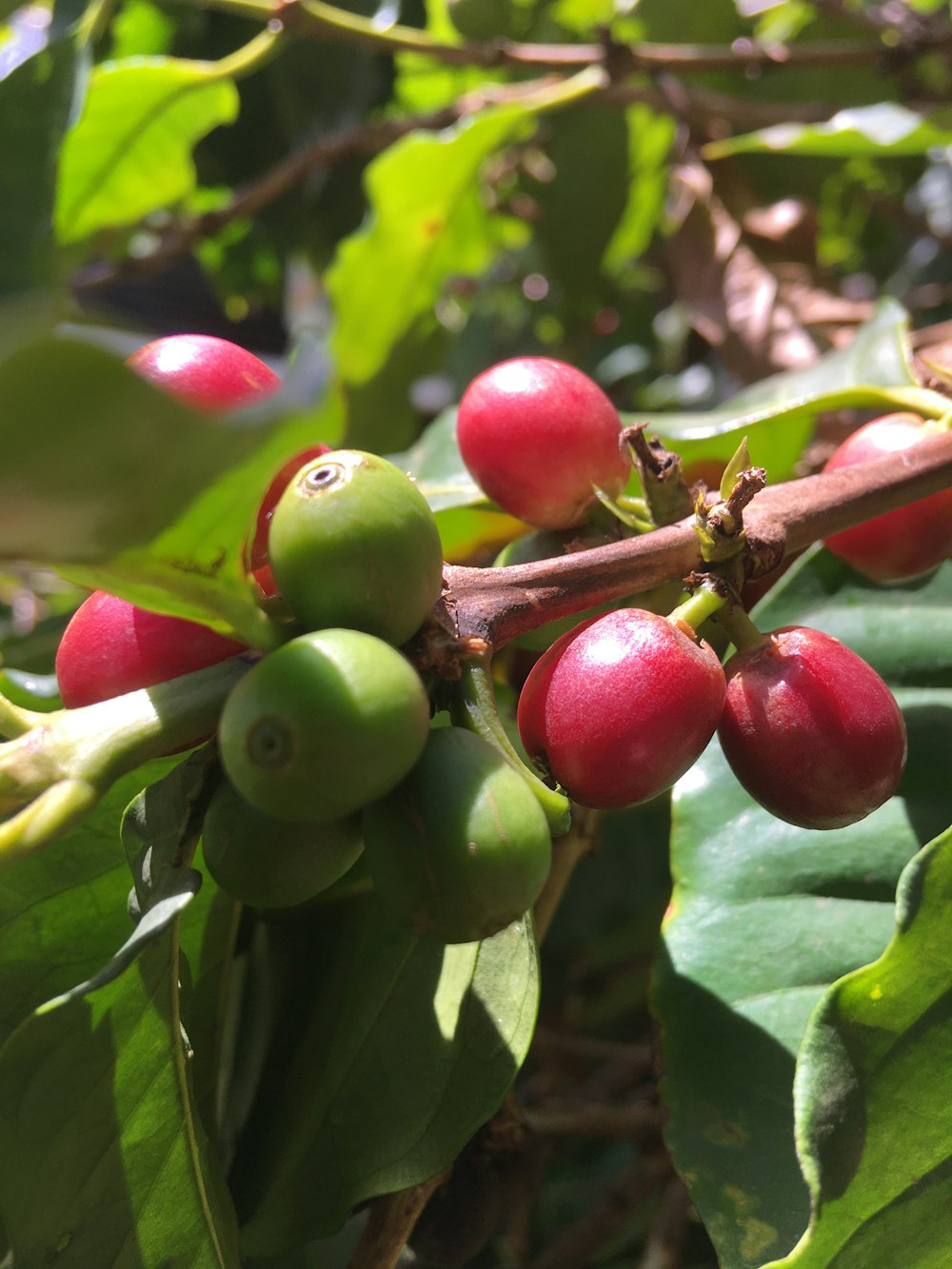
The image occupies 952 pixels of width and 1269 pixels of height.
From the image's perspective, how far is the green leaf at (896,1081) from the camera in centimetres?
82

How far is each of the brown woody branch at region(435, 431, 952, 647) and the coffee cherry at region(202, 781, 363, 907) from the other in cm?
18

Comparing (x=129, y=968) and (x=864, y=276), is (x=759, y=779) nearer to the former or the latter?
(x=129, y=968)

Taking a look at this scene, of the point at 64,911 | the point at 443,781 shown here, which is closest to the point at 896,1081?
the point at 443,781

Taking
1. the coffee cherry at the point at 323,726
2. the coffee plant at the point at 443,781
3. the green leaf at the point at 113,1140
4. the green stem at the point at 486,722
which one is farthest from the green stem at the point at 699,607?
the green leaf at the point at 113,1140

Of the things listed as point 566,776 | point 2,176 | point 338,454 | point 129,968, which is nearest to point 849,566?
point 566,776

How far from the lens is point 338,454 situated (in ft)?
2.44

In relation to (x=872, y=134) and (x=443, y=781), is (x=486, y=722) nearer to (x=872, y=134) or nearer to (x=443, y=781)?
(x=443, y=781)

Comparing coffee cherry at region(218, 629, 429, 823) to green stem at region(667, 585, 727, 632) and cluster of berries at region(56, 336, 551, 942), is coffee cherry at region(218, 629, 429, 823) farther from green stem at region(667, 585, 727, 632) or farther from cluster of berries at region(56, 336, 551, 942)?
green stem at region(667, 585, 727, 632)

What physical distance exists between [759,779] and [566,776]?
168mm

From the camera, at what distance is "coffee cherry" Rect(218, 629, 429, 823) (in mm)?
618

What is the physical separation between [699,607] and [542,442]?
0.25 metres

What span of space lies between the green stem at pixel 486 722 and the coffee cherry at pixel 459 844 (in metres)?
0.04

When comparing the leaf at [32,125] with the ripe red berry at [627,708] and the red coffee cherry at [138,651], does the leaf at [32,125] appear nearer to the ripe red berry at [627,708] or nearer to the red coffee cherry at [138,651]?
the red coffee cherry at [138,651]

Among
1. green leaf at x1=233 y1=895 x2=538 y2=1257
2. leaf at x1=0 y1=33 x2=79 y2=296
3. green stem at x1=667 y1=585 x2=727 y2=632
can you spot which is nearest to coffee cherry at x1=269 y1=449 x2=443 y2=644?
green stem at x1=667 y1=585 x2=727 y2=632
